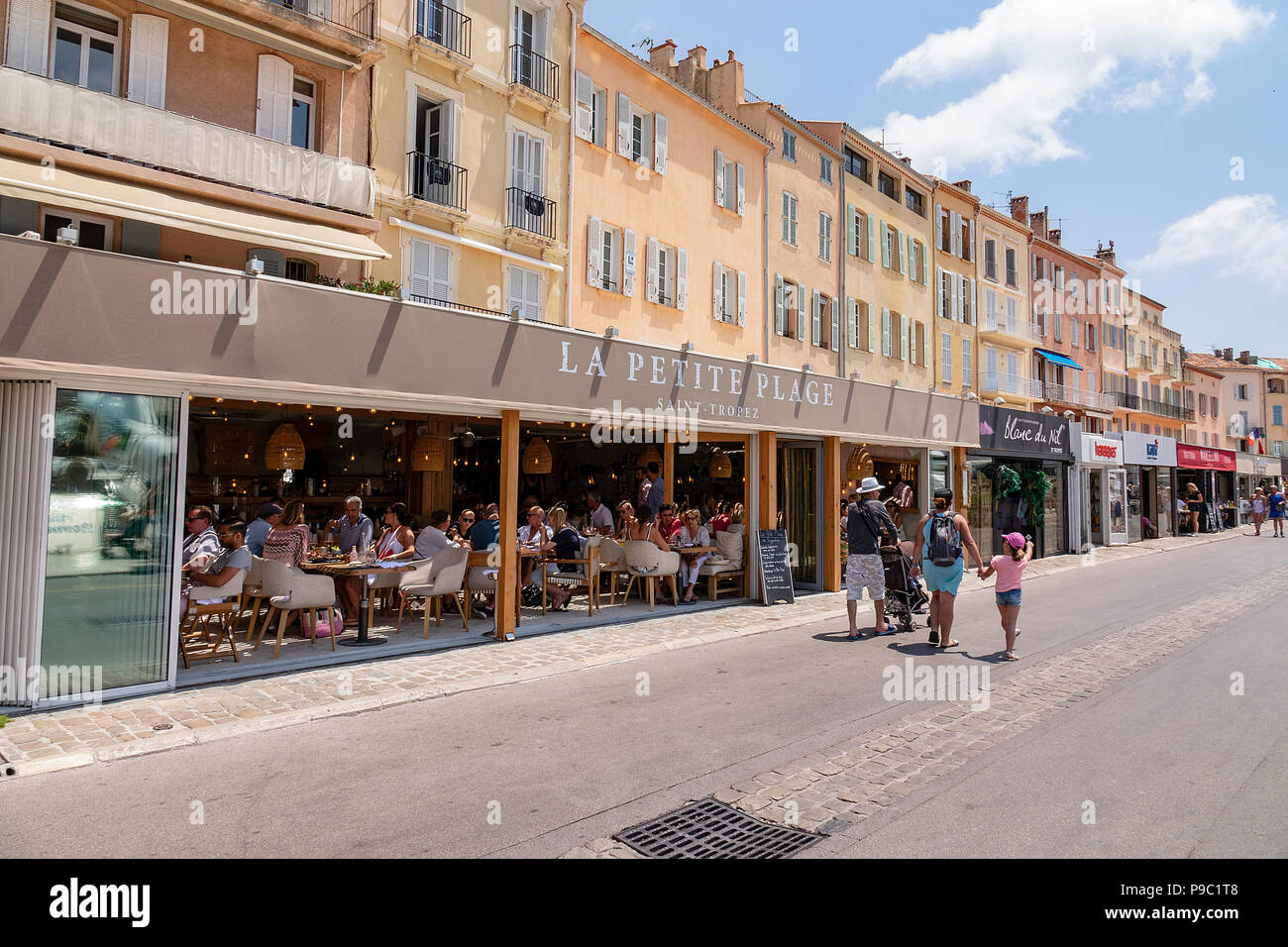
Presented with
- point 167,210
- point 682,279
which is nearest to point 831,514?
point 682,279

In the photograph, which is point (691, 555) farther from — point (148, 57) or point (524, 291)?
point (148, 57)

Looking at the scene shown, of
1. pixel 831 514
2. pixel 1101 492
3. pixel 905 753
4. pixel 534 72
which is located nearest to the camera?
pixel 905 753

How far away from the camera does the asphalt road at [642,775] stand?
426cm

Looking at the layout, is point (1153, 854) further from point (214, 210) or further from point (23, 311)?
point (214, 210)

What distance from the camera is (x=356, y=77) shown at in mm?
14695

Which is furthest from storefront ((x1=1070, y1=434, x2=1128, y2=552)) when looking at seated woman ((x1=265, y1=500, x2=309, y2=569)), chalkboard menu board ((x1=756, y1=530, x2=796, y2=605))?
seated woman ((x1=265, y1=500, x2=309, y2=569))

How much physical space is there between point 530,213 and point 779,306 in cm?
904

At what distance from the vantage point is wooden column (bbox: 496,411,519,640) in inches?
398

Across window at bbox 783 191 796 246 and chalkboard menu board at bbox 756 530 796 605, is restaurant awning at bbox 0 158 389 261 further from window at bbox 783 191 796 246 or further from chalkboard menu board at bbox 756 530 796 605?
window at bbox 783 191 796 246

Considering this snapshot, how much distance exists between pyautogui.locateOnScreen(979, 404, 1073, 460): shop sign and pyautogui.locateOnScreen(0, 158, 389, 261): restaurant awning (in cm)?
1549

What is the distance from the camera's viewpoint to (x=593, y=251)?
18.2 meters

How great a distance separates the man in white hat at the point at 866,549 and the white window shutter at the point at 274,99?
11818 millimetres

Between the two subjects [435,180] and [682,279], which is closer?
[435,180]

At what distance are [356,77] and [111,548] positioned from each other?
10.9m
